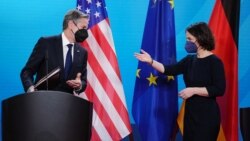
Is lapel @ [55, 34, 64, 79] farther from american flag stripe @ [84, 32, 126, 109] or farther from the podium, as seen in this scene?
the podium

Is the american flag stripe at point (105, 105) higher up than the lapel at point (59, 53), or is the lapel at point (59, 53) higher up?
the lapel at point (59, 53)

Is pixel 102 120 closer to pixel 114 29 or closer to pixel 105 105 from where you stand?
pixel 105 105

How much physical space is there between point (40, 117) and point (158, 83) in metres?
1.63

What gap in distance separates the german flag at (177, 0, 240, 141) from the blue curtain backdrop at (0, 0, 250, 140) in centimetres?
58

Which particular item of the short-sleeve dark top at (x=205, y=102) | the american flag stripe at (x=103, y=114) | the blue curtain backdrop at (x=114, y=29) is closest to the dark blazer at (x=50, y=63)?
the american flag stripe at (x=103, y=114)

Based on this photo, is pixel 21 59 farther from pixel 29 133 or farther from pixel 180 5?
pixel 29 133

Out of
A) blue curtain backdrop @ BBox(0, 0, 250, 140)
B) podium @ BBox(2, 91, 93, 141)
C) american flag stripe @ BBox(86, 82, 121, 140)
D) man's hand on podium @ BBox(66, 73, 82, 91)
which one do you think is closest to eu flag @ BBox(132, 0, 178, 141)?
american flag stripe @ BBox(86, 82, 121, 140)

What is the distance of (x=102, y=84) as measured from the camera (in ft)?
10.4

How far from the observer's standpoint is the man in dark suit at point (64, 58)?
97.3 inches

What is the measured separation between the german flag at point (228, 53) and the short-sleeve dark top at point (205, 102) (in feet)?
1.49

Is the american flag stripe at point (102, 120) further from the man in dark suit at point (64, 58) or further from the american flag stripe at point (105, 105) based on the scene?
the man in dark suit at point (64, 58)

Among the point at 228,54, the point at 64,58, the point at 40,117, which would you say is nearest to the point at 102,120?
the point at 64,58

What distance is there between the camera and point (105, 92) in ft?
10.4

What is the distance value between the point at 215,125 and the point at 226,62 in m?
0.66
